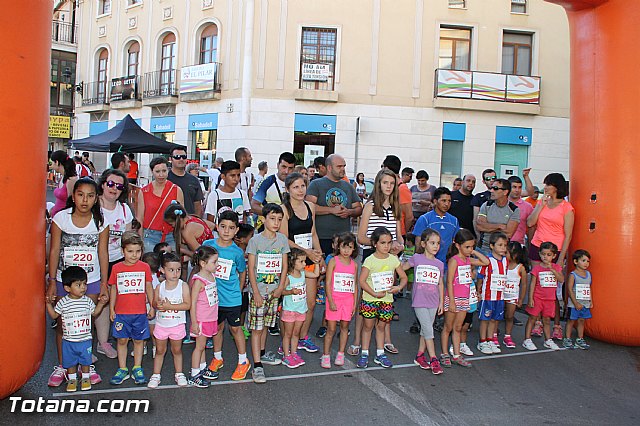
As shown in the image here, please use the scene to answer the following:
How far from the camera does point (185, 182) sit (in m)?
7.12

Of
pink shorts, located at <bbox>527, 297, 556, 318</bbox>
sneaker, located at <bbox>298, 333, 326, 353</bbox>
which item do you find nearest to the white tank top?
sneaker, located at <bbox>298, 333, 326, 353</bbox>

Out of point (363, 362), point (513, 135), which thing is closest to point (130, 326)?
point (363, 362)

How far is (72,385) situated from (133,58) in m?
25.0

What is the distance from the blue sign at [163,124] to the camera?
80.2ft

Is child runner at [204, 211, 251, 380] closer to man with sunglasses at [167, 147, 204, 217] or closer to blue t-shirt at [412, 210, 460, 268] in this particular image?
man with sunglasses at [167, 147, 204, 217]

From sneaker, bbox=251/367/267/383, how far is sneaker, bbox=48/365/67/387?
1507mm

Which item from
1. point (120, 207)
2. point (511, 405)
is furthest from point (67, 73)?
point (511, 405)

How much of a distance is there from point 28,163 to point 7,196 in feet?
0.94

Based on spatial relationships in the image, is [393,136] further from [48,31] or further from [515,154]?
[48,31]

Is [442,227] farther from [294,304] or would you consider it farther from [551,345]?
[294,304]

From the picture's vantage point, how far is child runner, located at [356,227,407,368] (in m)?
5.48


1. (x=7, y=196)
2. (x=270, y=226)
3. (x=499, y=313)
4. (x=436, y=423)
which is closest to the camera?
(x=7, y=196)

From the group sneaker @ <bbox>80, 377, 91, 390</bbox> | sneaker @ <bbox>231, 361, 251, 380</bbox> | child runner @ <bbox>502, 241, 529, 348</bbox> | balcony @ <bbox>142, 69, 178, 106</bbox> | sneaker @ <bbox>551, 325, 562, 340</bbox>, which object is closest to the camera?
sneaker @ <bbox>80, 377, 91, 390</bbox>

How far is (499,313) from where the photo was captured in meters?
6.26
